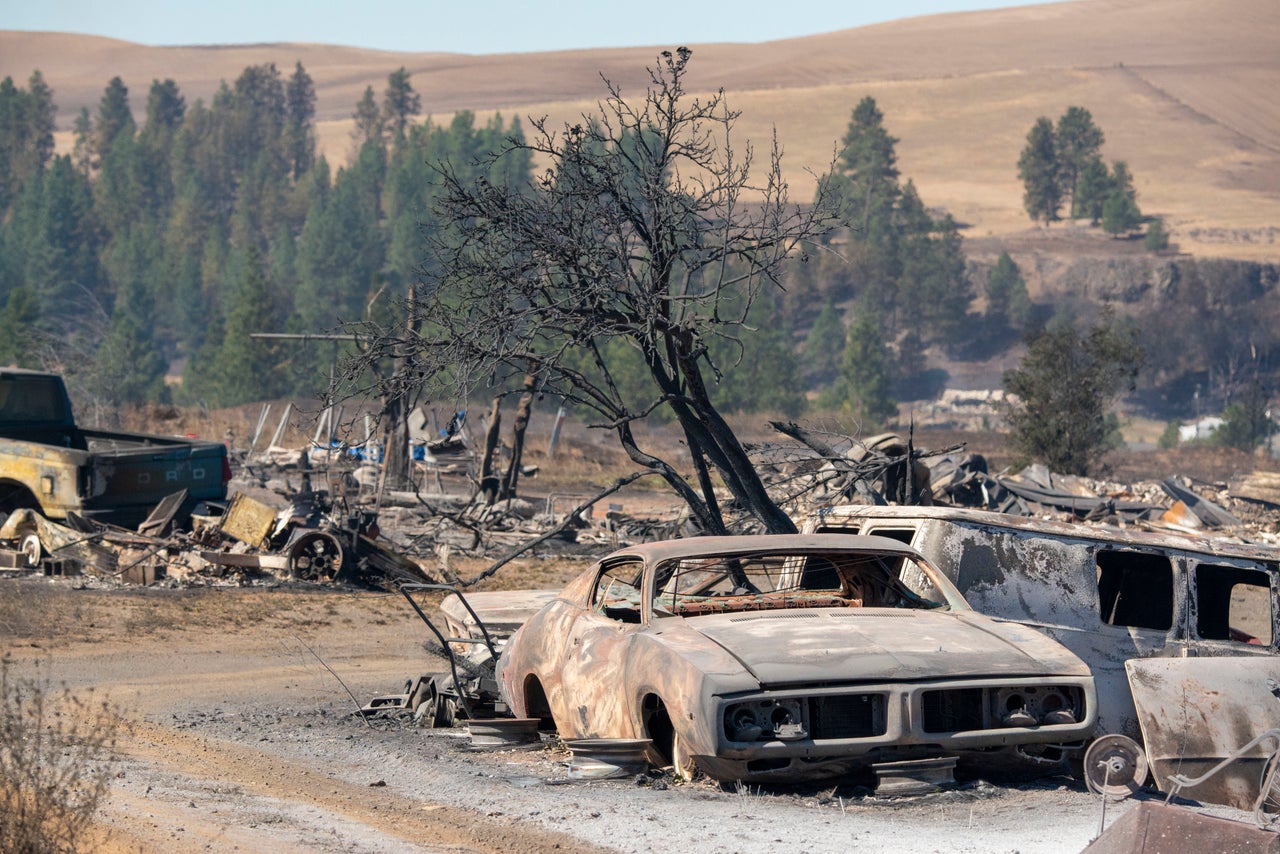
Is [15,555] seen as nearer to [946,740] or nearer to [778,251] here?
[778,251]

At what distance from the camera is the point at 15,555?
16719 mm

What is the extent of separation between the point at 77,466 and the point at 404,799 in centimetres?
1143

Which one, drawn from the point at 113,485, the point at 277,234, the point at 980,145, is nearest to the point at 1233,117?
the point at 980,145

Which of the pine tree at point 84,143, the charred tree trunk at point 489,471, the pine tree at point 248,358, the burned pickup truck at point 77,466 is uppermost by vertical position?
the pine tree at point 84,143

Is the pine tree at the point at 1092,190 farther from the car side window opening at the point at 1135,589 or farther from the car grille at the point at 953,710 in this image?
the car grille at the point at 953,710

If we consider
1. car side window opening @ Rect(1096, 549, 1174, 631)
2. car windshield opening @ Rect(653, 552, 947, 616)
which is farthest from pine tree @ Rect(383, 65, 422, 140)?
car windshield opening @ Rect(653, 552, 947, 616)

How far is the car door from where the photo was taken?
7434mm

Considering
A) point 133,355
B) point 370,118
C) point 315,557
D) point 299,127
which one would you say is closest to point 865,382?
point 133,355

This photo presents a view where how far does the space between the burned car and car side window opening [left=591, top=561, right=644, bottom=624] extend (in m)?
0.01

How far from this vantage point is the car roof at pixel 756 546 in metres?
7.84

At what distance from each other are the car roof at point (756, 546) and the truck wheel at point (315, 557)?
32.1ft

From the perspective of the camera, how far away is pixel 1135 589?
31.7ft

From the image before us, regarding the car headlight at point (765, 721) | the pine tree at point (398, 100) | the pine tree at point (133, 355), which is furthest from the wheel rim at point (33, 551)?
the pine tree at point (398, 100)

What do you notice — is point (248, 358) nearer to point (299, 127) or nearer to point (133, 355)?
point (133, 355)
